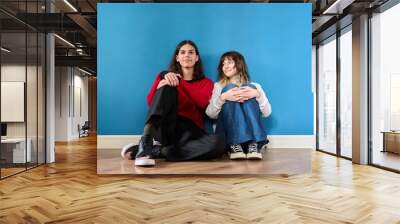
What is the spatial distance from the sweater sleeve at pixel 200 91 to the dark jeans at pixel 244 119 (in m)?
0.23

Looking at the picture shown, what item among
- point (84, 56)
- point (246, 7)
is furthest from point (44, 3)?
point (84, 56)

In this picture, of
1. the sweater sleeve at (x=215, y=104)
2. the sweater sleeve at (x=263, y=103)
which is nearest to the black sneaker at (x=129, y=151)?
the sweater sleeve at (x=215, y=104)

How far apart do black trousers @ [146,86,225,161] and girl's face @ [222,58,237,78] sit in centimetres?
Result: 77

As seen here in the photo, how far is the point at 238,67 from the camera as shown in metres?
5.68

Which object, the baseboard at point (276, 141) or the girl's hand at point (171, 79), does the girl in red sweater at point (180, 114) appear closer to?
the girl's hand at point (171, 79)

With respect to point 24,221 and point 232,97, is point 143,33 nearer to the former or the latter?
point 232,97

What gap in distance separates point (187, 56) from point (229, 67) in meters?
0.62

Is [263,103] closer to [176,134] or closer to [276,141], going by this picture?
[276,141]

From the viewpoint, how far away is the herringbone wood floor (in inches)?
138

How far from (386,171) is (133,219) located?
4890mm

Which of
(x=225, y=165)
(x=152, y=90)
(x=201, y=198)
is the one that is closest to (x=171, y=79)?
(x=152, y=90)

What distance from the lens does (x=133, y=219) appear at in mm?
3443

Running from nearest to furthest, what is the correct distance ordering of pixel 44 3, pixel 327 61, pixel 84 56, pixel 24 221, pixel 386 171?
pixel 24 221, pixel 386 171, pixel 44 3, pixel 327 61, pixel 84 56

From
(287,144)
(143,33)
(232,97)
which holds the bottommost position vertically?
(287,144)
